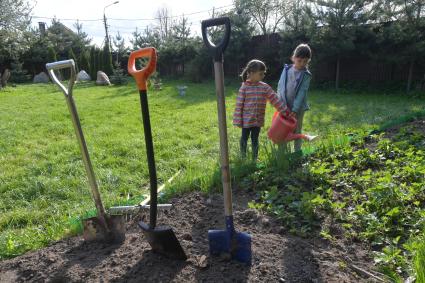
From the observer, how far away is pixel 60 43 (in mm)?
23766

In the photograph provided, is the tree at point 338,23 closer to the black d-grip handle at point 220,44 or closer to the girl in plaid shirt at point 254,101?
the girl in plaid shirt at point 254,101

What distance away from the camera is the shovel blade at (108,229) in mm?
2093

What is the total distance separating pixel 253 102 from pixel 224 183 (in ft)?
6.95

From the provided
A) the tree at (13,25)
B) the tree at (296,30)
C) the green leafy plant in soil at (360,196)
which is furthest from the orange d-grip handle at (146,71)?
the tree at (13,25)

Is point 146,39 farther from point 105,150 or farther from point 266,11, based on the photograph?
point 105,150

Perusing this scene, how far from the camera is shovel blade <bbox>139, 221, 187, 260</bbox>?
5.98 ft

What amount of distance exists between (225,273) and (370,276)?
2.45ft

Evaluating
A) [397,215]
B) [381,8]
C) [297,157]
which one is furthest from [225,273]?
[381,8]

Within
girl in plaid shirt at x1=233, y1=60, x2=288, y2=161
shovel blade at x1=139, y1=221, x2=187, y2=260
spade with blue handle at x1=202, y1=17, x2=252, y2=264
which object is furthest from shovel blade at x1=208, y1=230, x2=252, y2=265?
girl in plaid shirt at x1=233, y1=60, x2=288, y2=161

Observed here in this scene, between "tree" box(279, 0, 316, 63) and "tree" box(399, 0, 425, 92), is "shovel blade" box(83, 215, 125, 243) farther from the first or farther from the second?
"tree" box(279, 0, 316, 63)

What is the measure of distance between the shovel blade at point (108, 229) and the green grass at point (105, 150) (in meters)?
0.44

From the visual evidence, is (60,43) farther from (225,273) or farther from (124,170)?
(225,273)

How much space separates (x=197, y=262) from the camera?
6.07 feet

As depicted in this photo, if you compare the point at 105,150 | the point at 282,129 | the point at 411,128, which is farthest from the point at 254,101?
the point at 105,150
